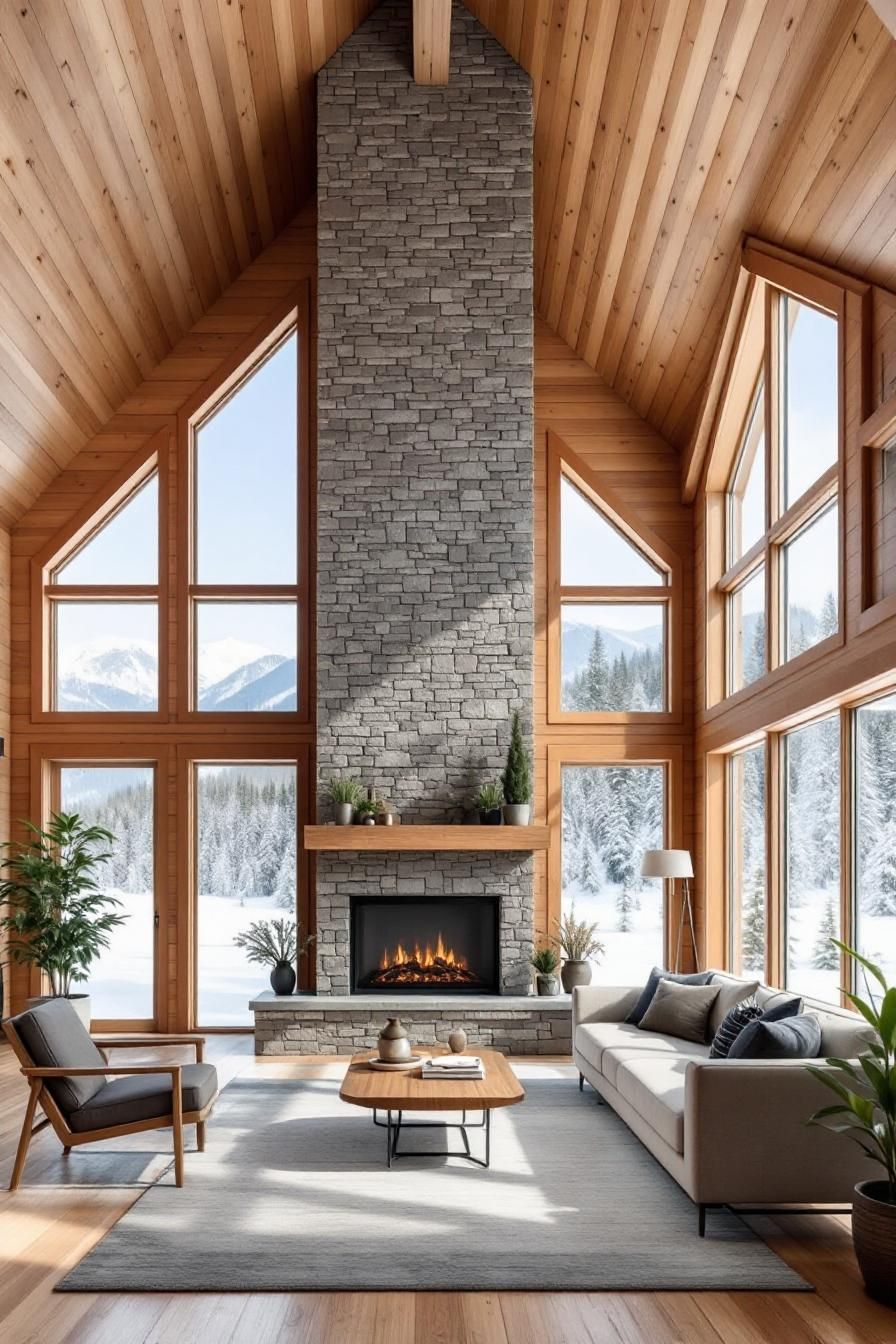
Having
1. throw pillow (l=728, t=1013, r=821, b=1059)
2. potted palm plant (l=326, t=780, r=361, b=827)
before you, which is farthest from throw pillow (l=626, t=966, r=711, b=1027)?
potted palm plant (l=326, t=780, r=361, b=827)

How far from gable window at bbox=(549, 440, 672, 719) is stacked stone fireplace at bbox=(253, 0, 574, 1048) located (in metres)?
1.26

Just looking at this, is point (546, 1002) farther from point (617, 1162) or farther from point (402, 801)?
point (617, 1162)

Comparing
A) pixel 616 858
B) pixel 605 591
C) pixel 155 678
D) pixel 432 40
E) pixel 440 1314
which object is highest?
pixel 432 40

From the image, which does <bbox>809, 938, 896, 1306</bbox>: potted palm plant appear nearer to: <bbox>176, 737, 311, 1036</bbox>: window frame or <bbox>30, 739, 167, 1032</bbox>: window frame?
<bbox>176, 737, 311, 1036</bbox>: window frame

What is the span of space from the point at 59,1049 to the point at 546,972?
14.0 feet

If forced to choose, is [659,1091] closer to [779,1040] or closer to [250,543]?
[779,1040]

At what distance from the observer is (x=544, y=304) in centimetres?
1065

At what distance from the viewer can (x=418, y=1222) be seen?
501cm

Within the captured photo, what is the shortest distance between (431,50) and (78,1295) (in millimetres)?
7942

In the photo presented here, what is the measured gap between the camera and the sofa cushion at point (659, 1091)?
5160 millimetres

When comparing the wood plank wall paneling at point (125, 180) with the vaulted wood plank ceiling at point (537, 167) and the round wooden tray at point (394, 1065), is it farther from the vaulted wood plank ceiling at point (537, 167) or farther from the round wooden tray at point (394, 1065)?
the round wooden tray at point (394, 1065)

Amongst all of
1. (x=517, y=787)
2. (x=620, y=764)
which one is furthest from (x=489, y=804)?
(x=620, y=764)

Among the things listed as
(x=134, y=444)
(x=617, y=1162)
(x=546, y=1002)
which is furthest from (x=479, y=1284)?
(x=134, y=444)

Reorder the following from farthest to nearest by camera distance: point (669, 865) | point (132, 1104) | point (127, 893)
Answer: point (127, 893) < point (669, 865) < point (132, 1104)
